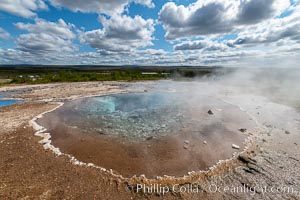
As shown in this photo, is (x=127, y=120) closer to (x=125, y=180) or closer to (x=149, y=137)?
(x=149, y=137)

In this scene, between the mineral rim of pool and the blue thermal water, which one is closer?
the mineral rim of pool

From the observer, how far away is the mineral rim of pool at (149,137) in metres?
8.19

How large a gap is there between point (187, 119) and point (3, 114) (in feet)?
51.4

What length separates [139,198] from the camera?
586 cm

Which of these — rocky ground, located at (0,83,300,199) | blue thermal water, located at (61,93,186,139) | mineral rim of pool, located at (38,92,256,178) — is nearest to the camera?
rocky ground, located at (0,83,300,199)

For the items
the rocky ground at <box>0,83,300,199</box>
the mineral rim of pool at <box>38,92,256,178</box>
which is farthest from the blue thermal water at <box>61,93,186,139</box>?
the rocky ground at <box>0,83,300,199</box>

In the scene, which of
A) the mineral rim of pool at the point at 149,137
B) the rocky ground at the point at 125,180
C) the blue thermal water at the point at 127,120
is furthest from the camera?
the blue thermal water at the point at 127,120

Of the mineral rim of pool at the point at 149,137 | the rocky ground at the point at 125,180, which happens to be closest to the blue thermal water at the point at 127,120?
the mineral rim of pool at the point at 149,137

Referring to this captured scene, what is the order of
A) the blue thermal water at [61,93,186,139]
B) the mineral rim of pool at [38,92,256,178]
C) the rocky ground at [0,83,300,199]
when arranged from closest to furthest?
the rocky ground at [0,83,300,199], the mineral rim of pool at [38,92,256,178], the blue thermal water at [61,93,186,139]

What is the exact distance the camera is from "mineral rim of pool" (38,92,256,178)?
8188 millimetres

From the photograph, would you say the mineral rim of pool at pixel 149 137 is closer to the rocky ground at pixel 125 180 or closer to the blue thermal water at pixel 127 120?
the blue thermal water at pixel 127 120

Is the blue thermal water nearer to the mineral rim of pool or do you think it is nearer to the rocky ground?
the mineral rim of pool

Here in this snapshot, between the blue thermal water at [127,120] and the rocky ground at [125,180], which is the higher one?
the rocky ground at [125,180]

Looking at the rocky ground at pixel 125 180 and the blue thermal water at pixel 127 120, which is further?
the blue thermal water at pixel 127 120
